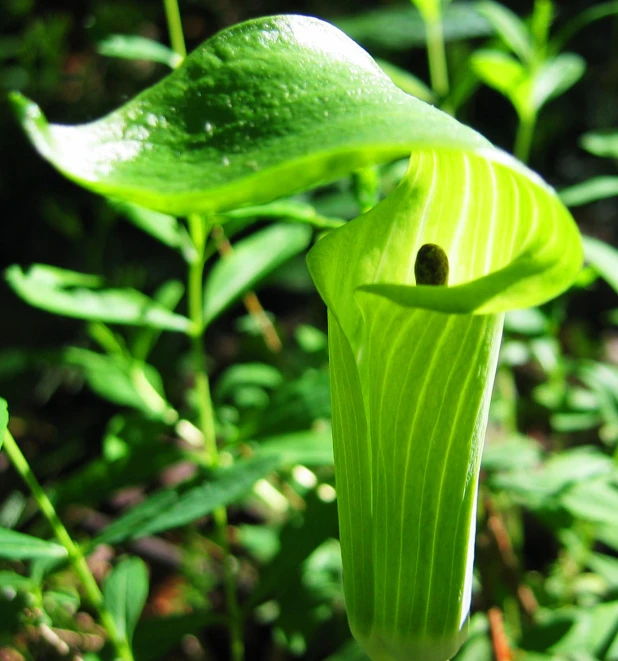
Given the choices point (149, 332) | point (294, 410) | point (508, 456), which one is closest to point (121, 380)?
point (149, 332)

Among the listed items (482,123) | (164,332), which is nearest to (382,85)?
(164,332)

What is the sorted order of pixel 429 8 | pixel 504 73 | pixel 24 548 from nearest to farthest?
pixel 24 548
pixel 504 73
pixel 429 8

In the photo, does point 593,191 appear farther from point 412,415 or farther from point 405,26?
point 412,415

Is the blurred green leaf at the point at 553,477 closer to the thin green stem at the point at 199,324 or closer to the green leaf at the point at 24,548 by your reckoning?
the thin green stem at the point at 199,324

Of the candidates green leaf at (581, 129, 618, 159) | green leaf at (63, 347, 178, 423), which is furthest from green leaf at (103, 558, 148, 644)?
green leaf at (581, 129, 618, 159)

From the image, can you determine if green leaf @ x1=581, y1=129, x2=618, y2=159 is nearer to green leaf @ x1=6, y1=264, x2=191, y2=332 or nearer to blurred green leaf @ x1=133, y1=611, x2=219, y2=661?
green leaf @ x1=6, y1=264, x2=191, y2=332
